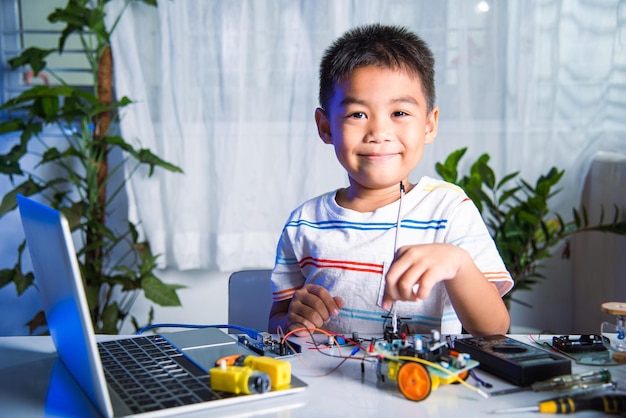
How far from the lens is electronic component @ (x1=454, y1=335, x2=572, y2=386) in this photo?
30.0 inches

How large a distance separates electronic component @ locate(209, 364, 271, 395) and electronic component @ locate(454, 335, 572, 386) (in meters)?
0.26

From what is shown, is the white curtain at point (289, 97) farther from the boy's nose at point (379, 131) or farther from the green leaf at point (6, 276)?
the boy's nose at point (379, 131)

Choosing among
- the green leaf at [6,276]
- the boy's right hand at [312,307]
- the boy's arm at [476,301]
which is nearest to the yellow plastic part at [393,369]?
the boy's arm at [476,301]

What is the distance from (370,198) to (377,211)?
51mm

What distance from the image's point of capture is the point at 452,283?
991 millimetres

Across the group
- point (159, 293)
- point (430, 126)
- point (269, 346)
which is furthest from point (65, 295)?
point (159, 293)

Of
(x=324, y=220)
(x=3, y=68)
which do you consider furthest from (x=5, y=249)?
(x=324, y=220)

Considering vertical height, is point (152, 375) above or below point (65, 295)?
below

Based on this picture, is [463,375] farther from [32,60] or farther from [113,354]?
[32,60]

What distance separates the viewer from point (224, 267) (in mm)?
2623

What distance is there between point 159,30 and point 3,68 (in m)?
0.66

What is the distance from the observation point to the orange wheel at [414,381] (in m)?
0.73

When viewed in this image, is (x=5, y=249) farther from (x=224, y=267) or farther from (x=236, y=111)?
(x=236, y=111)

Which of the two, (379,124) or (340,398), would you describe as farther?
(379,124)
